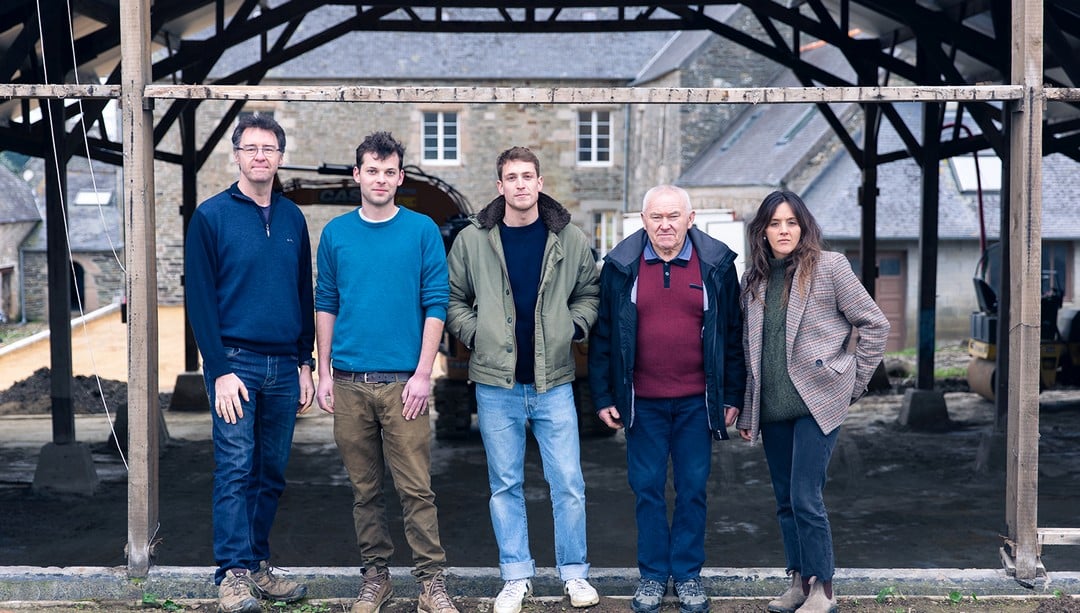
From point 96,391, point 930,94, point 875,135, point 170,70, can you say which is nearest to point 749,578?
point 930,94

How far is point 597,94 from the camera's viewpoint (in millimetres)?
4863

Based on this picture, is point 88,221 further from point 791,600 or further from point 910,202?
point 791,600

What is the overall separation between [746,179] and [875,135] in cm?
1097

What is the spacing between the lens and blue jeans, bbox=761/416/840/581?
4566 mm

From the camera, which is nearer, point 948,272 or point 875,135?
point 875,135

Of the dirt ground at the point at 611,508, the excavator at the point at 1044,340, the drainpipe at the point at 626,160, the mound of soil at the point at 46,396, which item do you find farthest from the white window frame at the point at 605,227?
the dirt ground at the point at 611,508

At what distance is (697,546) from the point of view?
4.83 metres

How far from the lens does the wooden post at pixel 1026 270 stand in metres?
5.03

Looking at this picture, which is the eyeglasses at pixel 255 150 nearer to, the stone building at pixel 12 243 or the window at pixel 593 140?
the window at pixel 593 140

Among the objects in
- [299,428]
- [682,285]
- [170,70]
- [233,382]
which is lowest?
[299,428]

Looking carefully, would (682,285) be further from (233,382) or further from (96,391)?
(96,391)

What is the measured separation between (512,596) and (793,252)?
1.81 metres

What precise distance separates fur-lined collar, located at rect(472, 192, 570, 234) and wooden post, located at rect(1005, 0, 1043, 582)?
2.01 m

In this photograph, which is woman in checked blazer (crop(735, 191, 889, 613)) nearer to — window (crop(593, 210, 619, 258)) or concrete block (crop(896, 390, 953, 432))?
concrete block (crop(896, 390, 953, 432))
